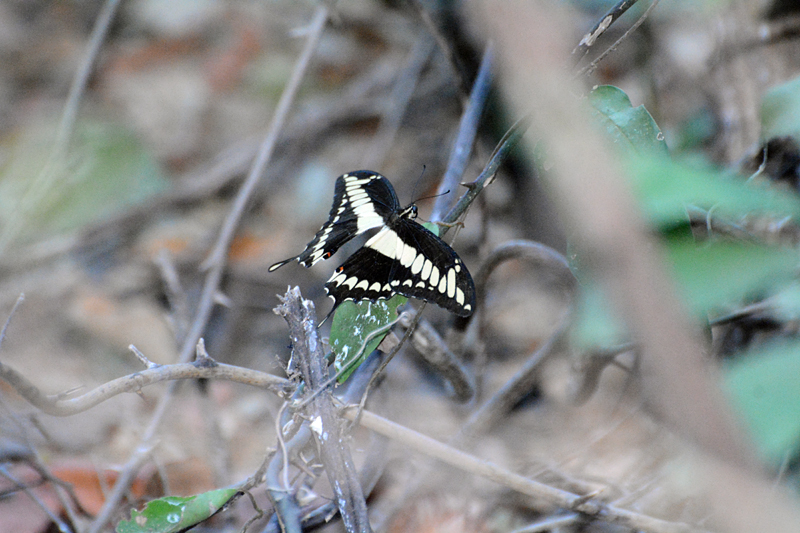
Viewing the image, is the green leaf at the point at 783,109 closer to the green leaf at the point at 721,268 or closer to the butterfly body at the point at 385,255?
the green leaf at the point at 721,268

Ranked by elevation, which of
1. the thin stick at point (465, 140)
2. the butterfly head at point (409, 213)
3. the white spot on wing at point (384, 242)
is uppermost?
the thin stick at point (465, 140)

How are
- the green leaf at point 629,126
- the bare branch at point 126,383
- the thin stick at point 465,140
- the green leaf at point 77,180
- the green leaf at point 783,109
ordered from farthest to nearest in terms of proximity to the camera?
the green leaf at point 77,180 < the thin stick at point 465,140 < the green leaf at point 783,109 < the green leaf at point 629,126 < the bare branch at point 126,383

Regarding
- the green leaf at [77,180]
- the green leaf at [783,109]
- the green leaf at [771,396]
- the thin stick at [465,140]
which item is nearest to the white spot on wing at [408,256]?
the thin stick at [465,140]

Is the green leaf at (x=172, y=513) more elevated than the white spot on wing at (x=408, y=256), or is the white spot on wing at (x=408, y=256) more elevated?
the white spot on wing at (x=408, y=256)

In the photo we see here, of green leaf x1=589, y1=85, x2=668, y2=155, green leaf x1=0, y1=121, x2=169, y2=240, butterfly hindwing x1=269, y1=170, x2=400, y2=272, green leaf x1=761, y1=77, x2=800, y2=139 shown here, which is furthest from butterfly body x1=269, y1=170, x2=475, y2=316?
green leaf x1=0, y1=121, x2=169, y2=240

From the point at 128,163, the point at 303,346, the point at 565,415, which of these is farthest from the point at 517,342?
the point at 128,163

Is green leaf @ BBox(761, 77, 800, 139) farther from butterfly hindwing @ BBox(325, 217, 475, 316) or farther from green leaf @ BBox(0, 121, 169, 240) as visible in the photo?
green leaf @ BBox(0, 121, 169, 240)

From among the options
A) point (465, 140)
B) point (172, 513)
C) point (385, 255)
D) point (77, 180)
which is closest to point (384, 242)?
point (385, 255)
